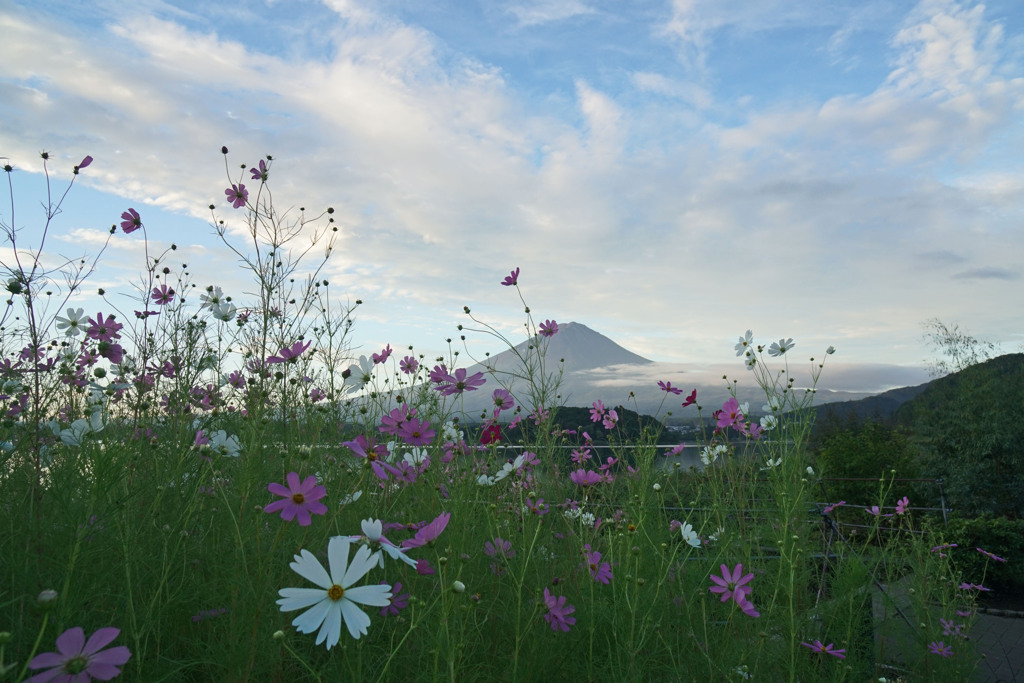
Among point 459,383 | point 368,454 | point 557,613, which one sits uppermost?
point 459,383

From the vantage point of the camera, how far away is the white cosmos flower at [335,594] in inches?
33.9

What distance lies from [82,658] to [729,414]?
293 cm

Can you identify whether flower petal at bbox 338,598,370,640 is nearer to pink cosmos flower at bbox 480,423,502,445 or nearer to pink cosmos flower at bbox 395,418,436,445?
pink cosmos flower at bbox 395,418,436,445

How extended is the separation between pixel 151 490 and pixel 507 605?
112cm

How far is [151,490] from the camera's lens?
184 cm

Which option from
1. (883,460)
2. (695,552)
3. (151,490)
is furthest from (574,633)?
Result: (883,460)

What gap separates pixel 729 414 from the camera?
321cm

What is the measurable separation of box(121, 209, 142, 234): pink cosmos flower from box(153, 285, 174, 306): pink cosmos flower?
0.63 meters

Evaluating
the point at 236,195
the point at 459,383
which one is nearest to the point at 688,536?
the point at 459,383

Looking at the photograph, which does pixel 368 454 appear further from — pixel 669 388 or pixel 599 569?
pixel 669 388

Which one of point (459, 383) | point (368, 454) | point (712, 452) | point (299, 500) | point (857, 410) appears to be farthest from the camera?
point (857, 410)

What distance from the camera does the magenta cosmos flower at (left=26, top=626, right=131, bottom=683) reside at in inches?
32.1

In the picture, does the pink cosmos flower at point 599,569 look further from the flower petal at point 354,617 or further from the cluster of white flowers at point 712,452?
the cluster of white flowers at point 712,452

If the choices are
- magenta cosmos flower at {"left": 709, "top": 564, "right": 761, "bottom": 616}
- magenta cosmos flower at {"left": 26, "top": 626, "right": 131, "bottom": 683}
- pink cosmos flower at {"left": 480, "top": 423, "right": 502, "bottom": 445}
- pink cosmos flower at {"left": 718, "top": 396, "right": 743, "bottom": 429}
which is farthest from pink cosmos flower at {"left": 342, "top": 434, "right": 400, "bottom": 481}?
pink cosmos flower at {"left": 718, "top": 396, "right": 743, "bottom": 429}
